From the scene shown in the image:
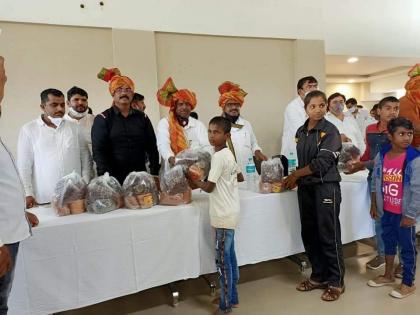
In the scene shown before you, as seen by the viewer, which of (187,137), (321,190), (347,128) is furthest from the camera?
(347,128)

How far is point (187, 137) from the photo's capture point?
2.68 meters

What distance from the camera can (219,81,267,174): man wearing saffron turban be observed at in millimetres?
2875

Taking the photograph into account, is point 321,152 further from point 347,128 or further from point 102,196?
point 347,128

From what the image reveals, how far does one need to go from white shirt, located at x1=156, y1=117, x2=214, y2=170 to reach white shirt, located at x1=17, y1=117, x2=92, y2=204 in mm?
626

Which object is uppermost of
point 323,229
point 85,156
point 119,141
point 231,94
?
point 231,94

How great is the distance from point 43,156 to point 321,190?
1973 millimetres

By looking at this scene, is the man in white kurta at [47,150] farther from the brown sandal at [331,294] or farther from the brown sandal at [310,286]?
the brown sandal at [331,294]

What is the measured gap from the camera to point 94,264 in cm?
183

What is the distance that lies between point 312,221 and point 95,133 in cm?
165

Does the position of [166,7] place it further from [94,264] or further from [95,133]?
[94,264]

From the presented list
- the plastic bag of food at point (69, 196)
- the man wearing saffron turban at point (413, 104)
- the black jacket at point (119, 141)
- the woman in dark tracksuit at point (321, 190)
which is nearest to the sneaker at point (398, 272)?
the woman in dark tracksuit at point (321, 190)

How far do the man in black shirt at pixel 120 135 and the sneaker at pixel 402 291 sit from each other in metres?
2.00

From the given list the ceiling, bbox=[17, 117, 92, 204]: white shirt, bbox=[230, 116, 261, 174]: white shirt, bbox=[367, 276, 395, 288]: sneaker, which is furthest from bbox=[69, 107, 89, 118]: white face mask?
the ceiling

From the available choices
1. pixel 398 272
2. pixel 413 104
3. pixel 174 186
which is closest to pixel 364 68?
pixel 413 104
